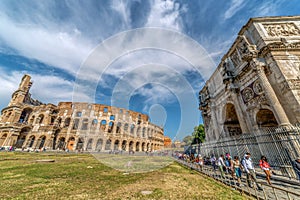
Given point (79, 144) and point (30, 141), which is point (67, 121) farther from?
point (30, 141)

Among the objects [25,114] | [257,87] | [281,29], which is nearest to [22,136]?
[25,114]

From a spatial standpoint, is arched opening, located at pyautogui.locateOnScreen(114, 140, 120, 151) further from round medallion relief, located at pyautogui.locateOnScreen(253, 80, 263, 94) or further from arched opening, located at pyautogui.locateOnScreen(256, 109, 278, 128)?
round medallion relief, located at pyautogui.locateOnScreen(253, 80, 263, 94)

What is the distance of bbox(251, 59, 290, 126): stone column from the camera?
26.8ft

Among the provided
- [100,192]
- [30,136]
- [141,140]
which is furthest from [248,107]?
[30,136]

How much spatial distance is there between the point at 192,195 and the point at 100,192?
3.55 meters

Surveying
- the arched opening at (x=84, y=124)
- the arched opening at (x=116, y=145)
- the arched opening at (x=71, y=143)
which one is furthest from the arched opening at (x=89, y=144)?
the arched opening at (x=116, y=145)

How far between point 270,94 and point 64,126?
41.2 m

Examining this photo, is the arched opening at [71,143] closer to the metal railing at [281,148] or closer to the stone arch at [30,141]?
the stone arch at [30,141]

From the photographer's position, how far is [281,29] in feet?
36.7

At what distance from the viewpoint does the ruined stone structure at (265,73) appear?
8.70 m

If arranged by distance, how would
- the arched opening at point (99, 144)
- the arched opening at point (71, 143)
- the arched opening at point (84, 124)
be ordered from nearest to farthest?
the arched opening at point (71, 143) → the arched opening at point (99, 144) → the arched opening at point (84, 124)

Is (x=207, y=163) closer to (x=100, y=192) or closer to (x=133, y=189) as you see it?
(x=133, y=189)

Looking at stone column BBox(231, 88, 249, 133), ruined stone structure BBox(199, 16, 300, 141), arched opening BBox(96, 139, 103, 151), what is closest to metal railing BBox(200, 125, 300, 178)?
ruined stone structure BBox(199, 16, 300, 141)

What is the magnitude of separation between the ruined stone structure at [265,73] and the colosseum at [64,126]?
3034 centimetres
